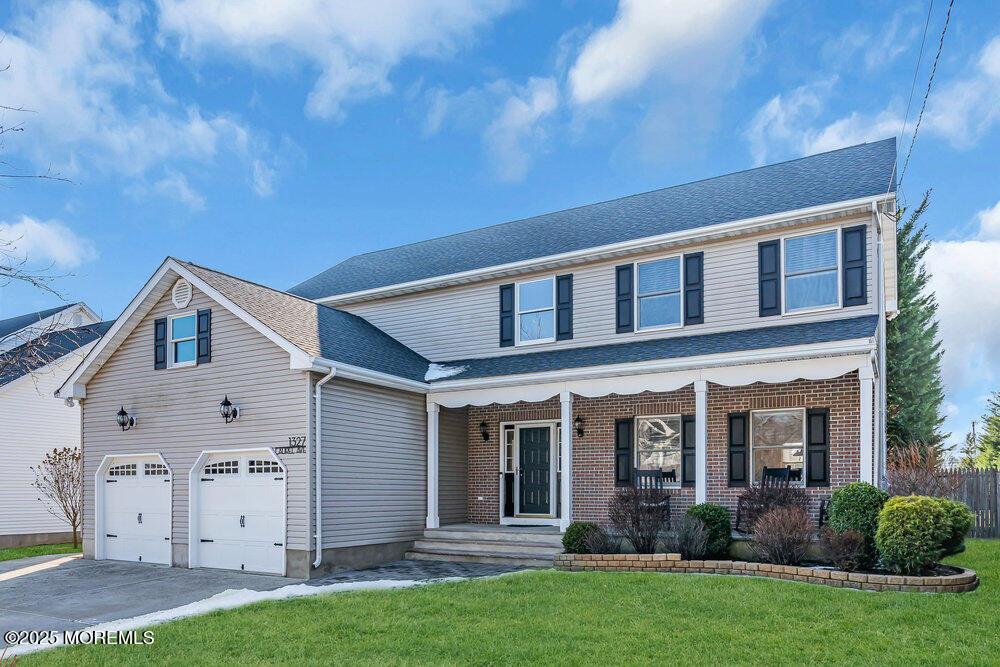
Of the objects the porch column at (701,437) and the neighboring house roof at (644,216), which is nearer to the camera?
the porch column at (701,437)

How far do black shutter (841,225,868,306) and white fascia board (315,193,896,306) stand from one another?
1.42ft

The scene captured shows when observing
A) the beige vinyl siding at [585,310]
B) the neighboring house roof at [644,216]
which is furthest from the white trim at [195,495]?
the neighboring house roof at [644,216]

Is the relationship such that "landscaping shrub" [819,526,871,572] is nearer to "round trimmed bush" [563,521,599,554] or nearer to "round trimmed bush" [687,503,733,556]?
"round trimmed bush" [687,503,733,556]

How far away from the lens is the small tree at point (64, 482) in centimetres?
1955

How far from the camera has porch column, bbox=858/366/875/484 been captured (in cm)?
1159

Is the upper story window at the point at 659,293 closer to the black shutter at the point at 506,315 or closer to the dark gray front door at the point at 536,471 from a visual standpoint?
the black shutter at the point at 506,315

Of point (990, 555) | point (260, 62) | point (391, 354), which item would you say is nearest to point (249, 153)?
point (260, 62)

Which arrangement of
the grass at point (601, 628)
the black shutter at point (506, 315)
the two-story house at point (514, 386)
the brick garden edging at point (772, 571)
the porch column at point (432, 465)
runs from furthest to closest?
1. the black shutter at point (506, 315)
2. the porch column at point (432, 465)
3. the two-story house at point (514, 386)
4. the brick garden edging at point (772, 571)
5. the grass at point (601, 628)

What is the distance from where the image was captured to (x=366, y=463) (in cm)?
1405

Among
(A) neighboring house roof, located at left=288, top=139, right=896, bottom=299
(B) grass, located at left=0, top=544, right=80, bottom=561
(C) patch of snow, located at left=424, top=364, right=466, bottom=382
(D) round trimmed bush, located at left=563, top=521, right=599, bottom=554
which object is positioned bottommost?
(B) grass, located at left=0, top=544, right=80, bottom=561

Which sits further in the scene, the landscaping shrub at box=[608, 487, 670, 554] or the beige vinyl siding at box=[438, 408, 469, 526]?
the beige vinyl siding at box=[438, 408, 469, 526]

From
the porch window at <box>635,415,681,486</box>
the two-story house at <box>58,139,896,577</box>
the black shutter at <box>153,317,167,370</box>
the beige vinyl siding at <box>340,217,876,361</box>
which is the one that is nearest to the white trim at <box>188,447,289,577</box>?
the two-story house at <box>58,139,896,577</box>

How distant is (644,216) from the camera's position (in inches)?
661

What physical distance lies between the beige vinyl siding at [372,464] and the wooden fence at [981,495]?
11.3 metres
